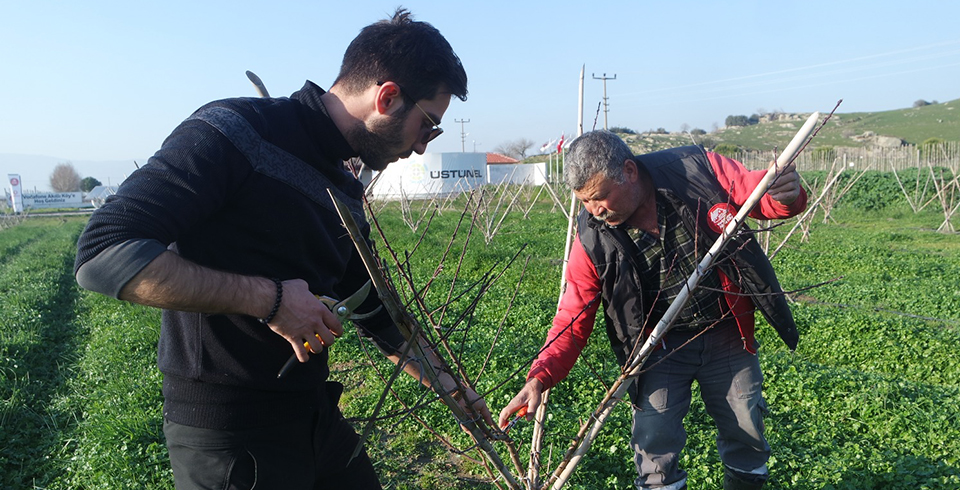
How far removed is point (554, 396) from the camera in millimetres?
4777

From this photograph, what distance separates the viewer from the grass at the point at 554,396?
3.76 metres

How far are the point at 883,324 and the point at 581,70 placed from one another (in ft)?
17.5

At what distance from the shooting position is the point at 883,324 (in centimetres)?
657

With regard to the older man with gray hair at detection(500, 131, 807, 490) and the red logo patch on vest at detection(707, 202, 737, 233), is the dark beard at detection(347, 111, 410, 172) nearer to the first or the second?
the older man with gray hair at detection(500, 131, 807, 490)

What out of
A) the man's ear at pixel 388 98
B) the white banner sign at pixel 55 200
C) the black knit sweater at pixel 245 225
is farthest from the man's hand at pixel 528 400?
the white banner sign at pixel 55 200

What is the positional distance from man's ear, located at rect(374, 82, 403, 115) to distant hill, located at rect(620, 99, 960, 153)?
53710mm

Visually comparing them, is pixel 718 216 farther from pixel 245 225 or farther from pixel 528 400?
pixel 245 225

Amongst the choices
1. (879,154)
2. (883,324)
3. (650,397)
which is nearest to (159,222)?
(650,397)

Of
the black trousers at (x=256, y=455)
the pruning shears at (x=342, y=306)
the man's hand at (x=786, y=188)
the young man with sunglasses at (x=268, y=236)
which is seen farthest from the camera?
the man's hand at (x=786, y=188)

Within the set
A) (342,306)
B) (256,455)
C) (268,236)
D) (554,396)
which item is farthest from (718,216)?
(554,396)

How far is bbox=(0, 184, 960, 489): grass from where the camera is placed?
3.76 meters

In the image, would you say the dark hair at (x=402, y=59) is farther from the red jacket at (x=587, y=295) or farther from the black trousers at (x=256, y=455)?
the red jacket at (x=587, y=295)

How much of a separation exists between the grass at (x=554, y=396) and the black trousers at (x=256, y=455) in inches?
14.1

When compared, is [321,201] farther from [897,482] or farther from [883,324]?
[883,324]
